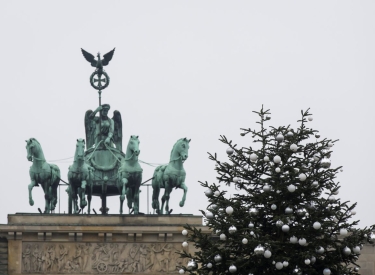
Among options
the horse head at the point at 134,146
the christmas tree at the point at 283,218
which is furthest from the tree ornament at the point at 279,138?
the horse head at the point at 134,146

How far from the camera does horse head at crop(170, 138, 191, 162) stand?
56084 millimetres

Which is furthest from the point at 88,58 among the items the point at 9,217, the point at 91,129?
the point at 9,217

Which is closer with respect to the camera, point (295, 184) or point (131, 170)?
point (295, 184)

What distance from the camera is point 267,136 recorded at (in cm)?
3669

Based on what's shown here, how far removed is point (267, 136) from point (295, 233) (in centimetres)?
231

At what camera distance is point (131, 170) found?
5619 centimetres

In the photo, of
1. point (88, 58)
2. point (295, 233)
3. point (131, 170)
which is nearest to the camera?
point (295, 233)

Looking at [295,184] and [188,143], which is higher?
[188,143]

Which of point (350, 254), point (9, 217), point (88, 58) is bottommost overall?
point (350, 254)

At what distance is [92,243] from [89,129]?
4.60m

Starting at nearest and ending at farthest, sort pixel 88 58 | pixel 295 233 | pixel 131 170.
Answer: pixel 295 233, pixel 131 170, pixel 88 58

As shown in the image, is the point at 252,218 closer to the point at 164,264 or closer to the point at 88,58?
the point at 164,264

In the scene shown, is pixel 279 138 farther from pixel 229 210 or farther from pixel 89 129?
pixel 89 129

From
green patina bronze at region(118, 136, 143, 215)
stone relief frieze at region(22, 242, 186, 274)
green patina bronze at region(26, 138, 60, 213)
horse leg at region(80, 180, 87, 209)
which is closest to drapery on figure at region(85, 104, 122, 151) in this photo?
green patina bronze at region(118, 136, 143, 215)
